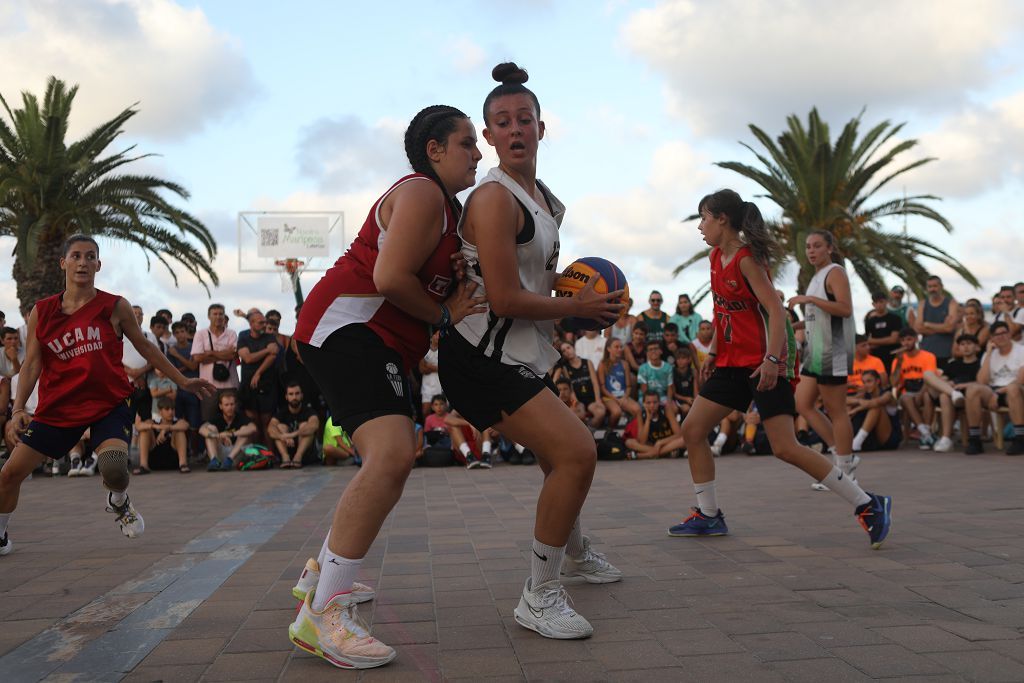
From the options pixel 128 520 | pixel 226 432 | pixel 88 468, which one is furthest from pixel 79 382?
pixel 226 432

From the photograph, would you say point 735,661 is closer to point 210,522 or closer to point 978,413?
point 210,522

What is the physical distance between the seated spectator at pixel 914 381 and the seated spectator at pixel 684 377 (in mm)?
2981

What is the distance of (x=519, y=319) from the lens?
3.79 meters

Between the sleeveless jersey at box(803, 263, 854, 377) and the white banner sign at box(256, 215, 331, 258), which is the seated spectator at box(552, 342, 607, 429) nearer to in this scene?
the sleeveless jersey at box(803, 263, 854, 377)

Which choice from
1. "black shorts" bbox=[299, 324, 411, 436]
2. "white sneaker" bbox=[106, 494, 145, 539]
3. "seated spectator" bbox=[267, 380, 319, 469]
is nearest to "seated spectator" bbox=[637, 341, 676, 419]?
"seated spectator" bbox=[267, 380, 319, 469]

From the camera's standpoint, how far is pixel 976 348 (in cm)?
1322

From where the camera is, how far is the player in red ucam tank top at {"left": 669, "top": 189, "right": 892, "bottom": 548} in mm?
5785

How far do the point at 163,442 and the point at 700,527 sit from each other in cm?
912

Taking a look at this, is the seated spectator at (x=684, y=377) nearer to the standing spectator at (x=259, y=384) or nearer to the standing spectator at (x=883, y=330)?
the standing spectator at (x=883, y=330)

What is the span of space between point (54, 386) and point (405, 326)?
3294mm

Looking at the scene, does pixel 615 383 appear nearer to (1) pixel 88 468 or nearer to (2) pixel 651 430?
(2) pixel 651 430

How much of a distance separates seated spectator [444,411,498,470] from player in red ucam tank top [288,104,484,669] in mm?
8470

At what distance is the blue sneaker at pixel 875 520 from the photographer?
17.4ft

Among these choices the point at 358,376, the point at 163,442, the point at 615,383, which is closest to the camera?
the point at 358,376
